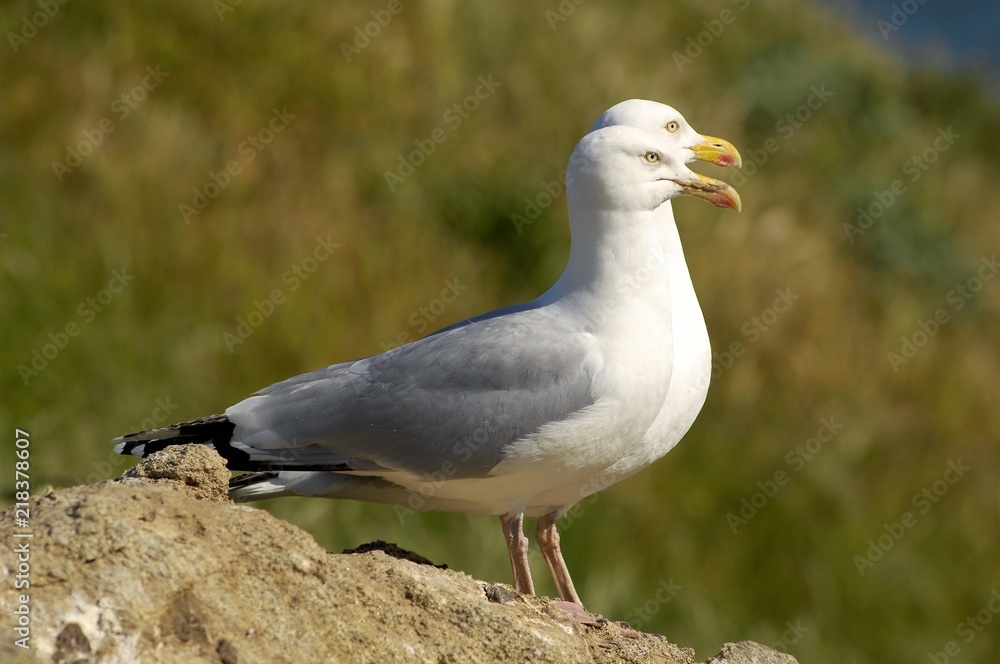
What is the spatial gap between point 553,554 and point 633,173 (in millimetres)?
1626

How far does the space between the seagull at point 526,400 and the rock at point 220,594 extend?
0.62 m

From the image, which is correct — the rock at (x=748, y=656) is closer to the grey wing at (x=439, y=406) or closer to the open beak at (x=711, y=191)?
the grey wing at (x=439, y=406)

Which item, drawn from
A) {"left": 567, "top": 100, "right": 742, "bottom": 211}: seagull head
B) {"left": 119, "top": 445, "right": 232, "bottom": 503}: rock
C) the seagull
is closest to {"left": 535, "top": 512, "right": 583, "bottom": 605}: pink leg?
the seagull

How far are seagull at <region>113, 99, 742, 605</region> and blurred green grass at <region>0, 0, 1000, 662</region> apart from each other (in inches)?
82.2

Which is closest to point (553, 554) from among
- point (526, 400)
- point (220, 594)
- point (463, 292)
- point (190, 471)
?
point (526, 400)

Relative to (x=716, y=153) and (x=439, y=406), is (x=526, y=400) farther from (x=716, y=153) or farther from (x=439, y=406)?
(x=716, y=153)

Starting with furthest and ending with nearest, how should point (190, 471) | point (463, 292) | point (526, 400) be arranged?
1. point (463, 292)
2. point (526, 400)
3. point (190, 471)

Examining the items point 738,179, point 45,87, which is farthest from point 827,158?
point 45,87

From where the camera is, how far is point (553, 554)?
17.9 feet

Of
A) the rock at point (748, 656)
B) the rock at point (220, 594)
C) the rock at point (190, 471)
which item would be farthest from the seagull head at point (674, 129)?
the rock at point (190, 471)

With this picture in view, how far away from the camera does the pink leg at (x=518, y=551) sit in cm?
502

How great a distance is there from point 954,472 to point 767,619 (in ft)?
9.42

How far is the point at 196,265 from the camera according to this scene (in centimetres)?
919

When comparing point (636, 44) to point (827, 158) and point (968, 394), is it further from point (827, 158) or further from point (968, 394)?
point (968, 394)
